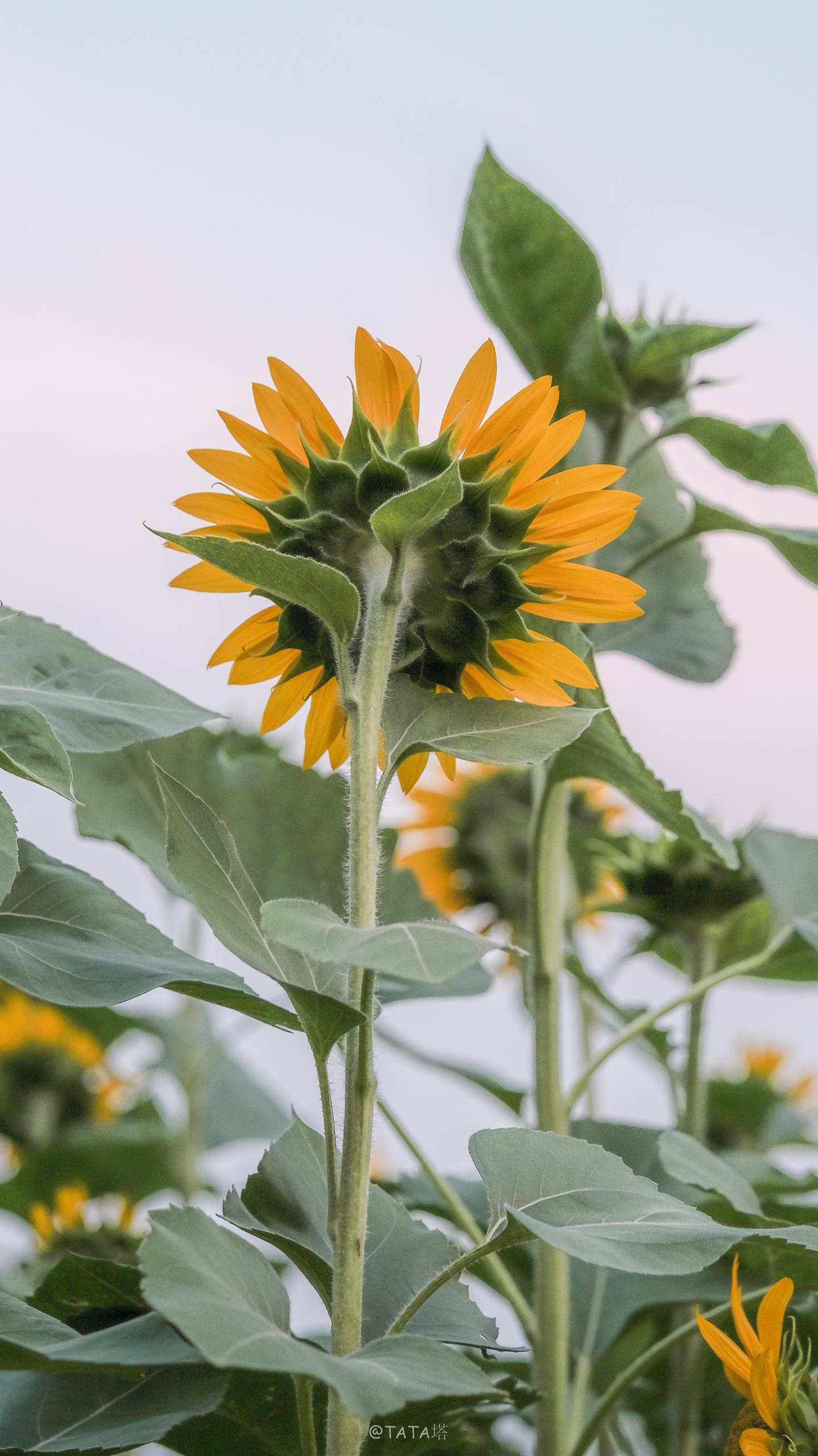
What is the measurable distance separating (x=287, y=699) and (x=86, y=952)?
0.41 ft

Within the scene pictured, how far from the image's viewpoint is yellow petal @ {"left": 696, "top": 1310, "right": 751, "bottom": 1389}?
Result: 0.51 metres

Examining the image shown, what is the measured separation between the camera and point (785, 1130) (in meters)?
1.33

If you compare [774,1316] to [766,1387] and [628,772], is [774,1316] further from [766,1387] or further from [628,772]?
[628,772]

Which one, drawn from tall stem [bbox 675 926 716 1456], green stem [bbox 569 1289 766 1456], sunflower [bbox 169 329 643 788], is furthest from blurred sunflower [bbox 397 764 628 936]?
sunflower [bbox 169 329 643 788]

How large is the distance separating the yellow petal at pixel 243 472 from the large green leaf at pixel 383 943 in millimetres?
183

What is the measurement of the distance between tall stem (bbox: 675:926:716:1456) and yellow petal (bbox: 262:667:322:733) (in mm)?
362

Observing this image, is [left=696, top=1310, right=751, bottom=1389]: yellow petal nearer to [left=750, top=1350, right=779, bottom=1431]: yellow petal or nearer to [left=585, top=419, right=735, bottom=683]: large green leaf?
[left=750, top=1350, right=779, bottom=1431]: yellow petal

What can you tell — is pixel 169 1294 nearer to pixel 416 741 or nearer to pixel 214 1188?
pixel 416 741

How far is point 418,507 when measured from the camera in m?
0.43

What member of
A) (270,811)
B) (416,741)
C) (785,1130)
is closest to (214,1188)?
(785,1130)

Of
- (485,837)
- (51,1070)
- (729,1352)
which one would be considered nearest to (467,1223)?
(729,1352)

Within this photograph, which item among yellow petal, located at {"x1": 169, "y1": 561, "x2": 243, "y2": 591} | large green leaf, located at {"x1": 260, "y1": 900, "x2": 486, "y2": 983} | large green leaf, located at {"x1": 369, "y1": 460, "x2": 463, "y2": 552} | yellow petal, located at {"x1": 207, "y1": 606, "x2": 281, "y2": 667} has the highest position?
large green leaf, located at {"x1": 369, "y1": 460, "x2": 463, "y2": 552}

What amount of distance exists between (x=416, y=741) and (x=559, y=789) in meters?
0.29

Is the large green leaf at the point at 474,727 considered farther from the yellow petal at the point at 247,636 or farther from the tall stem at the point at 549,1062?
the tall stem at the point at 549,1062
